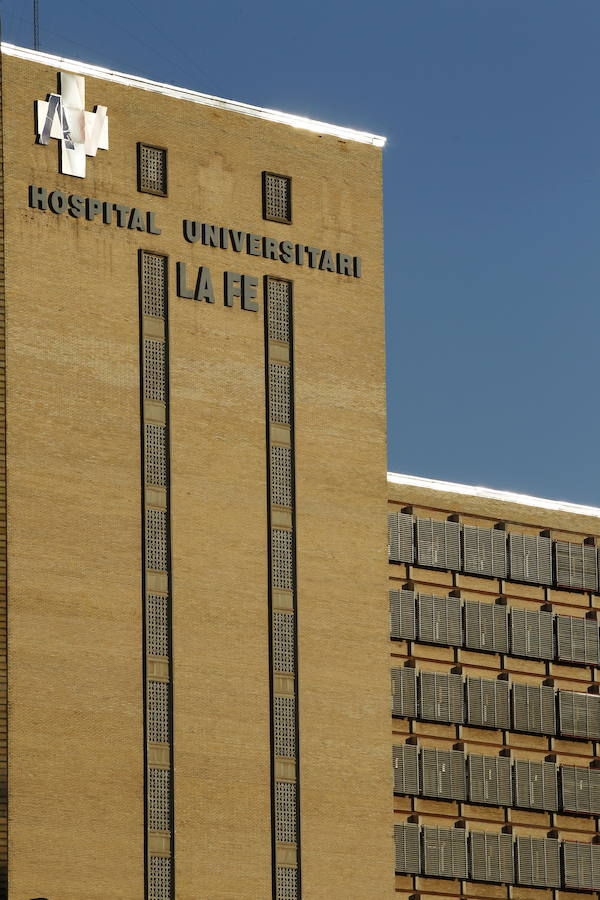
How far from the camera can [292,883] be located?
3578 inches

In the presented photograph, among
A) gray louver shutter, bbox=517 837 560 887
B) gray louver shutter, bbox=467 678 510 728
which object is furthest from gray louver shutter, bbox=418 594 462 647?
gray louver shutter, bbox=517 837 560 887

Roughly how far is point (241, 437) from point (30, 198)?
12088 millimetres

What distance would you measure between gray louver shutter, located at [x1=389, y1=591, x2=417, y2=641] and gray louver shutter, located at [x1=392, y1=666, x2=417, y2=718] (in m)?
1.41

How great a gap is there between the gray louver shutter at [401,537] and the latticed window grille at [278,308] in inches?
352

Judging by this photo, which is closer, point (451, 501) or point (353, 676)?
point (353, 676)

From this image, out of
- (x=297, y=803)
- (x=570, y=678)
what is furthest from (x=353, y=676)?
(x=570, y=678)

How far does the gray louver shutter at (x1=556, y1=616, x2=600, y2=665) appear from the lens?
104 m

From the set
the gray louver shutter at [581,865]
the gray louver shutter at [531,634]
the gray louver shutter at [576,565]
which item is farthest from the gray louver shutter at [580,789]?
the gray louver shutter at [576,565]

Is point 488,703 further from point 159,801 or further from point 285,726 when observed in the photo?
point 159,801

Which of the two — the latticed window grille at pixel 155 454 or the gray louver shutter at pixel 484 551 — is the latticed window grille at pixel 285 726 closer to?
the latticed window grille at pixel 155 454

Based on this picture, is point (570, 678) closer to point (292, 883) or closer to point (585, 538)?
point (585, 538)

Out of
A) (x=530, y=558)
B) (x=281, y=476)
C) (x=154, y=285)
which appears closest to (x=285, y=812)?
(x=281, y=476)

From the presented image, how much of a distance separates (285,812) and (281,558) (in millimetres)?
9642

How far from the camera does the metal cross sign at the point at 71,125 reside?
92.4 m
